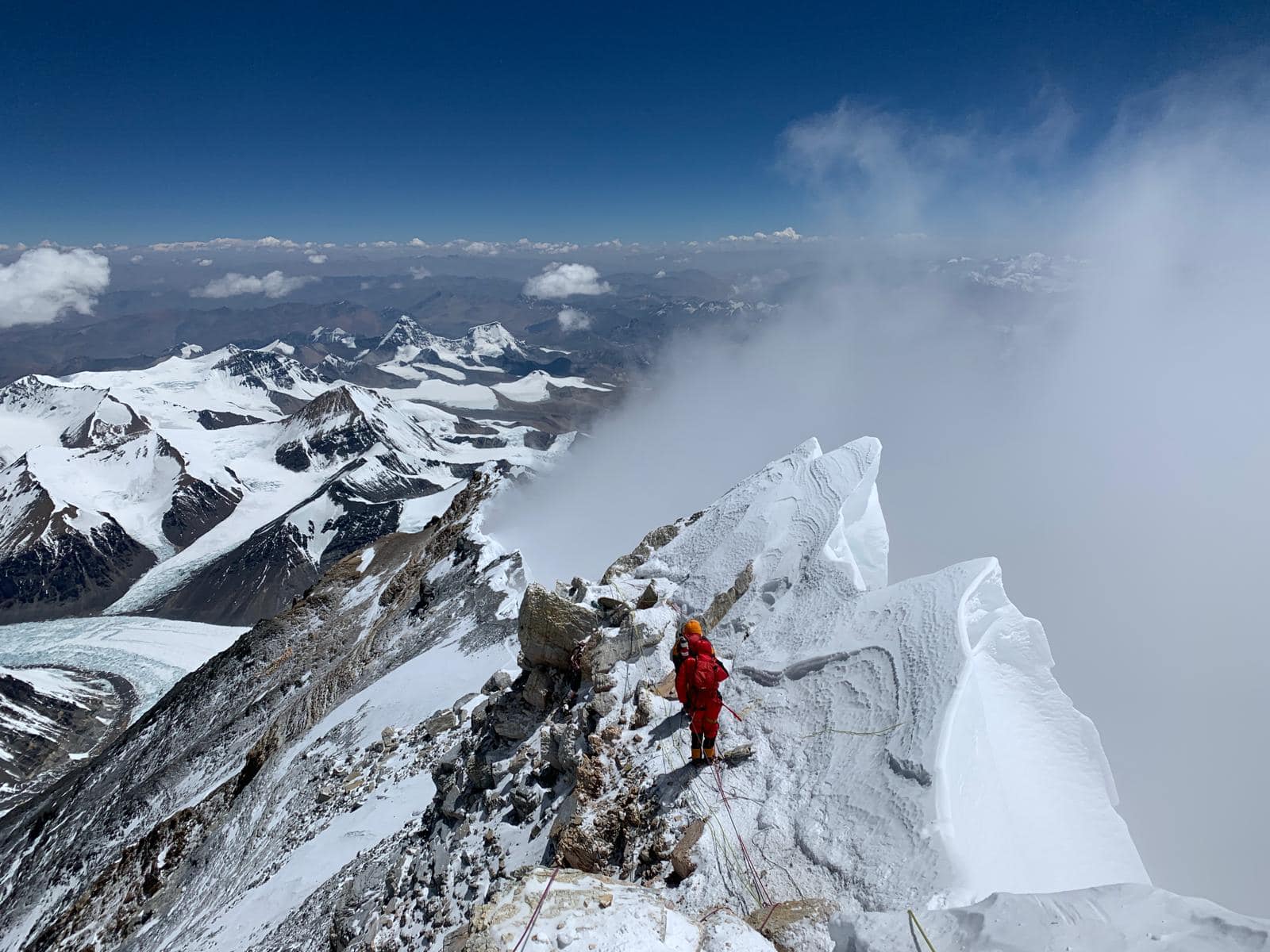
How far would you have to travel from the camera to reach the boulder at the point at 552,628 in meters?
16.2

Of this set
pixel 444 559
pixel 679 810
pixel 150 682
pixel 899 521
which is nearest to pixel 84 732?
pixel 150 682

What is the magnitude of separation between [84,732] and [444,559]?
100 m

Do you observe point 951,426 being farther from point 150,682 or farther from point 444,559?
point 150,682

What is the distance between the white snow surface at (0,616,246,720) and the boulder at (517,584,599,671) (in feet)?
411

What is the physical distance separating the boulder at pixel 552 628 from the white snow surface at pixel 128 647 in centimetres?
12529

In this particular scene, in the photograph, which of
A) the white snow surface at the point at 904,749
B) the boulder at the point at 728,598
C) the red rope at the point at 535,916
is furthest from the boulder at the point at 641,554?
the red rope at the point at 535,916

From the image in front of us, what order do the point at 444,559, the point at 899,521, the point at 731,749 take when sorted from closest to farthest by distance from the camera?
the point at 731,749, the point at 444,559, the point at 899,521

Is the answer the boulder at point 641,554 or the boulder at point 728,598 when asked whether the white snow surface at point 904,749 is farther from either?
the boulder at point 641,554

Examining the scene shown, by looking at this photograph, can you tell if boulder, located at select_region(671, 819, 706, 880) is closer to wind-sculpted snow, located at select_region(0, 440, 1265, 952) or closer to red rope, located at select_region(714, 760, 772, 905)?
wind-sculpted snow, located at select_region(0, 440, 1265, 952)

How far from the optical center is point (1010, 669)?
11883mm

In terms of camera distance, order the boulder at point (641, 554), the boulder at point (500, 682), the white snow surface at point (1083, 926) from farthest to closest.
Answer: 1. the boulder at point (641, 554)
2. the boulder at point (500, 682)
3. the white snow surface at point (1083, 926)

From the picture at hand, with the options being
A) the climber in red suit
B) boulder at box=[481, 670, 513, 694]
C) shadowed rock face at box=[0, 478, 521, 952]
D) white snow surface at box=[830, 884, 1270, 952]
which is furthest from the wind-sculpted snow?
the climber in red suit

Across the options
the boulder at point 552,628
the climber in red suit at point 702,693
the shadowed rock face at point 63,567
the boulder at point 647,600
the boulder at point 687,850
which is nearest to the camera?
the boulder at point 687,850

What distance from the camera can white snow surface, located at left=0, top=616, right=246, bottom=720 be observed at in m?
112
